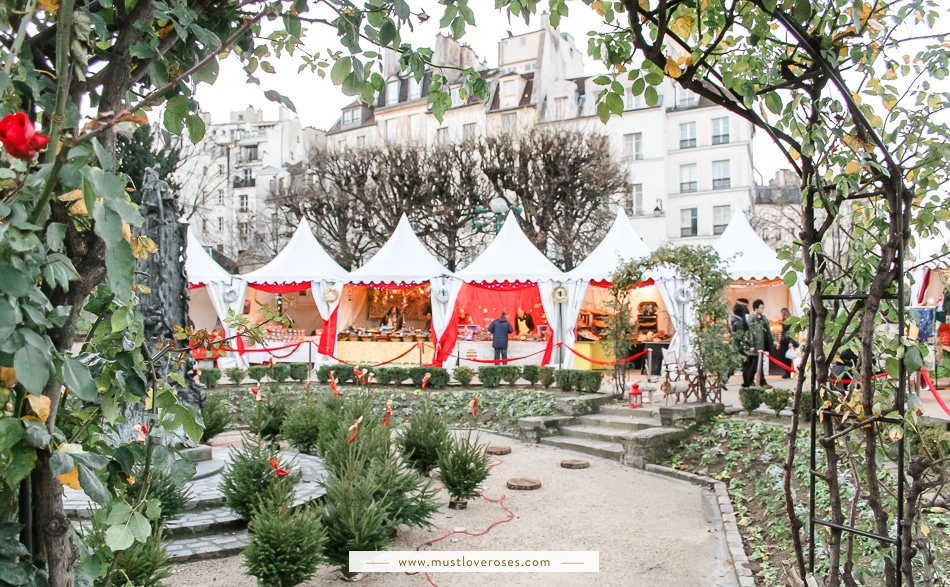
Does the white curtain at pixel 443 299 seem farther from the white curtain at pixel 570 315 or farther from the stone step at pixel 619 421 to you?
the stone step at pixel 619 421

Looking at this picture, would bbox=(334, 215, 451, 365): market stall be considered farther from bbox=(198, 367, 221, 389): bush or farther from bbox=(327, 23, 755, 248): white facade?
bbox=(327, 23, 755, 248): white facade

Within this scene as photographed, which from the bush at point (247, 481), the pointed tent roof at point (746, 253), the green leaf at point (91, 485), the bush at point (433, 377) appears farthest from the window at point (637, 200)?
the green leaf at point (91, 485)

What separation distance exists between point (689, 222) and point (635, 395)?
24435 millimetres

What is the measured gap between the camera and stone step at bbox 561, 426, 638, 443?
32.5ft

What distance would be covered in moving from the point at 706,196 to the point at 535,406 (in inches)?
961

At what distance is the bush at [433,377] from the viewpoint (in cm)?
1383

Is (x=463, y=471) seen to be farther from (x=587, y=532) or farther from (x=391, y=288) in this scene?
(x=391, y=288)

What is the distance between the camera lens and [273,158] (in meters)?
45.0

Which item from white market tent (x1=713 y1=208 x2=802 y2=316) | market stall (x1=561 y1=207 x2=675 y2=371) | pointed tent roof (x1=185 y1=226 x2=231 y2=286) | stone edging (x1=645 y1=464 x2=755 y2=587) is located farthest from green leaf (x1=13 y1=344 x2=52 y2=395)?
pointed tent roof (x1=185 y1=226 x2=231 y2=286)

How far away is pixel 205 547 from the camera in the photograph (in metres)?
5.18

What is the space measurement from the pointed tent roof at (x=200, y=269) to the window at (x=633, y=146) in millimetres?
21038

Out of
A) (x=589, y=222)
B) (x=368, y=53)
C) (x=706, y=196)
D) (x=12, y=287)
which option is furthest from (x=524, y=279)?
(x=706, y=196)

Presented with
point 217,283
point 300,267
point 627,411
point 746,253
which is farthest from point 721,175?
point 627,411

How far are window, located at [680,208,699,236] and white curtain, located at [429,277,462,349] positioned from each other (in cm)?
2082
